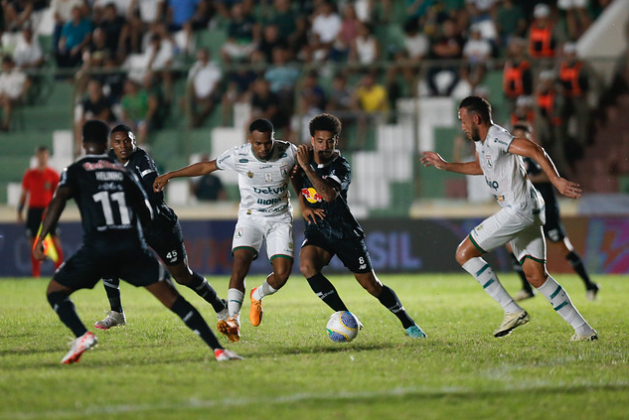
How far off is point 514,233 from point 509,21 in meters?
12.2

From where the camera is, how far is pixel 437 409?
553 cm

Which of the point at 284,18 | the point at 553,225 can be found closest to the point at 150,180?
the point at 553,225

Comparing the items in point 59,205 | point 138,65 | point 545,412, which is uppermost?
point 138,65

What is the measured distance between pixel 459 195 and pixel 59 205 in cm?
1072

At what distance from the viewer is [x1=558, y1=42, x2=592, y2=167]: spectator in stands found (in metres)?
17.1

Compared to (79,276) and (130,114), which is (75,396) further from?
(130,114)

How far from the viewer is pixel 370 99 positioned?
58.5ft

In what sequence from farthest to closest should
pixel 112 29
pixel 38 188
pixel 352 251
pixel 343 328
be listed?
pixel 112 29, pixel 38 188, pixel 352 251, pixel 343 328

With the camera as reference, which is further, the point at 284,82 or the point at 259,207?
the point at 284,82

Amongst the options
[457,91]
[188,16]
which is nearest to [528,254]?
[457,91]

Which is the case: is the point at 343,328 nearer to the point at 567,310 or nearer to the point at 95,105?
the point at 567,310

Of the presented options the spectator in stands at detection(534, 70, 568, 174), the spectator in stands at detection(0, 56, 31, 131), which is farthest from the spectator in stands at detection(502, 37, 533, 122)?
the spectator in stands at detection(0, 56, 31, 131)

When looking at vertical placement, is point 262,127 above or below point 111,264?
above

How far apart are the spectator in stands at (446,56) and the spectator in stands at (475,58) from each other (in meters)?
0.16
